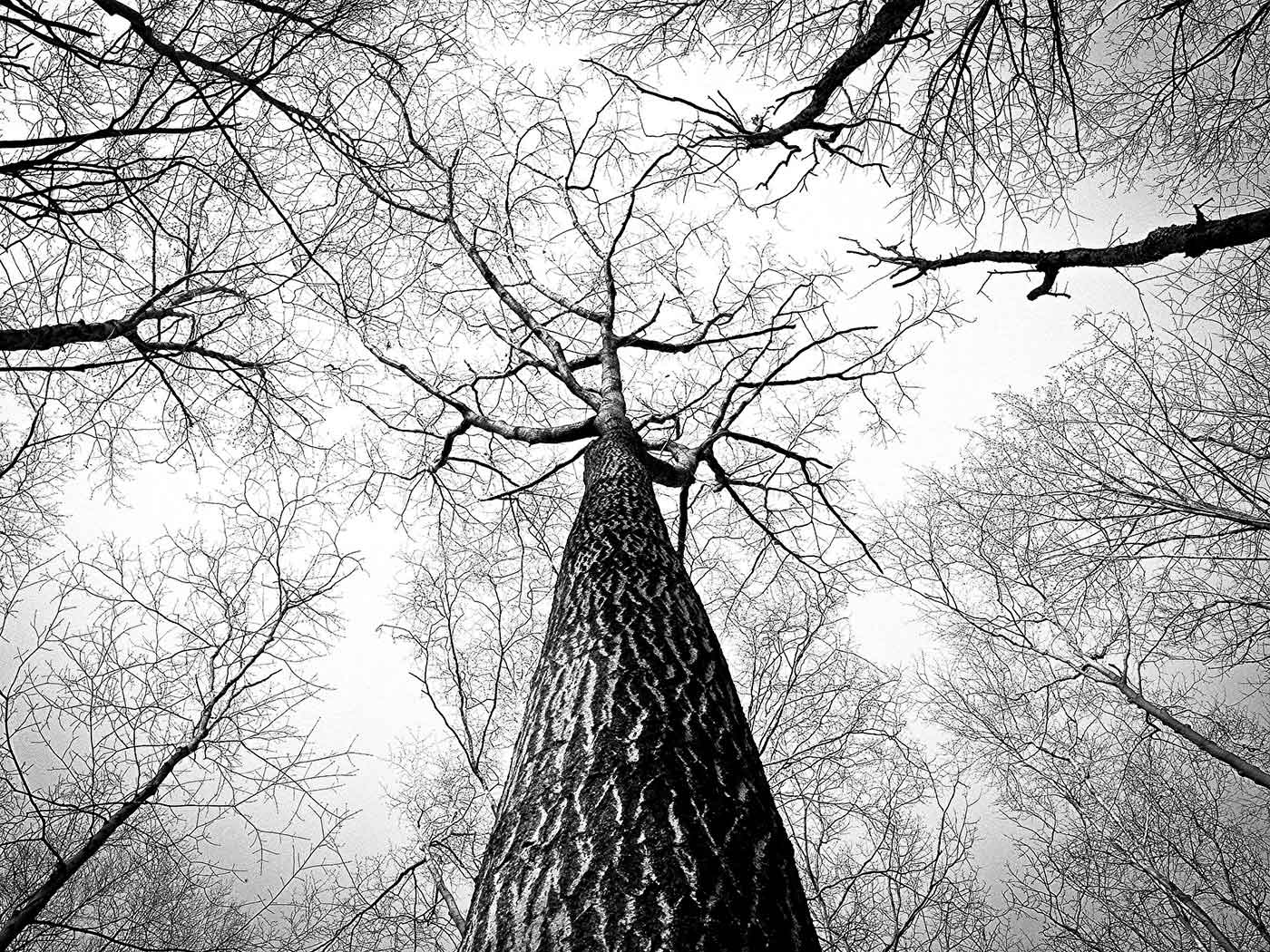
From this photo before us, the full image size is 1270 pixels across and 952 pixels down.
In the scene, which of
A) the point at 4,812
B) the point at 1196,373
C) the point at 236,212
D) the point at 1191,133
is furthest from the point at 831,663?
the point at 4,812

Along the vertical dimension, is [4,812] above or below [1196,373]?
below

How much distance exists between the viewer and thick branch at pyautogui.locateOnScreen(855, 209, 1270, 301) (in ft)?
7.53

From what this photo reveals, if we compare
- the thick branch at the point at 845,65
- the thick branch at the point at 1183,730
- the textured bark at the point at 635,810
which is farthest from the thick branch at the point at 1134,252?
the thick branch at the point at 1183,730

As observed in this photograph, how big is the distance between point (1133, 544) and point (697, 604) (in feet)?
17.4

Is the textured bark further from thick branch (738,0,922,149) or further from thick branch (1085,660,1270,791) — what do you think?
thick branch (1085,660,1270,791)

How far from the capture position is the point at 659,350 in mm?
7727

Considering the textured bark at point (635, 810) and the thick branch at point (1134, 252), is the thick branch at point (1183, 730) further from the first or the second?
the textured bark at point (635, 810)

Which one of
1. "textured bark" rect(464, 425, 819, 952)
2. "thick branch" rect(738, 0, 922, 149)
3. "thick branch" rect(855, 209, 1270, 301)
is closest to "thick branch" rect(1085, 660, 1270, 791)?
"thick branch" rect(855, 209, 1270, 301)

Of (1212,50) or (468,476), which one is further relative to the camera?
(468,476)

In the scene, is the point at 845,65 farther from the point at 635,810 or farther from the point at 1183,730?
the point at 1183,730

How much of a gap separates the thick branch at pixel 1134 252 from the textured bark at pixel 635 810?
211 cm

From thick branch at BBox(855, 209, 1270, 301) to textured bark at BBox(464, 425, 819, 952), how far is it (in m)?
2.11

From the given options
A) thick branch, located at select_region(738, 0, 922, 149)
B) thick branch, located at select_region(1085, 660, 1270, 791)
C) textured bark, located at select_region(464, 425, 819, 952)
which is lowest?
textured bark, located at select_region(464, 425, 819, 952)

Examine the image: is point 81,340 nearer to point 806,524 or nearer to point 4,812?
point 4,812
